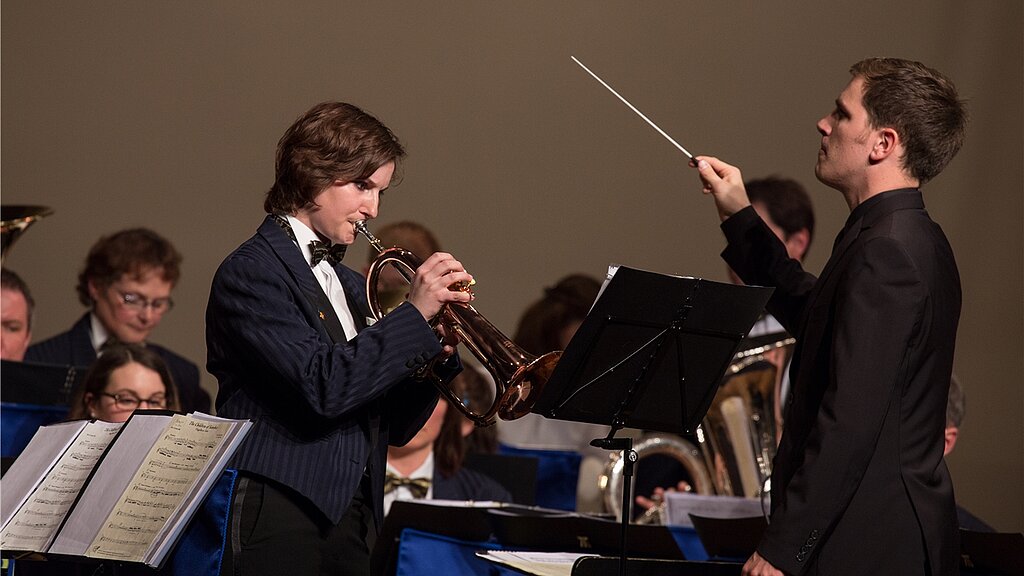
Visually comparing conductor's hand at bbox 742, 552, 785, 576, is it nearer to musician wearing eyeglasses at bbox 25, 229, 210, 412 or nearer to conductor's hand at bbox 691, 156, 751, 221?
conductor's hand at bbox 691, 156, 751, 221

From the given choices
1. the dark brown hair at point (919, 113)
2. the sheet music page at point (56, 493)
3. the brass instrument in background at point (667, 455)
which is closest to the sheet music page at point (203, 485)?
the sheet music page at point (56, 493)

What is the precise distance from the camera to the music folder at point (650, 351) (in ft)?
7.34

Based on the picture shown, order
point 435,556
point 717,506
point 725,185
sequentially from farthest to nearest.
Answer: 1. point 717,506
2. point 435,556
3. point 725,185

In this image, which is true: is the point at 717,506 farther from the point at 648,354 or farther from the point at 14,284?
the point at 14,284

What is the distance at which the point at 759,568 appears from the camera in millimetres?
2191

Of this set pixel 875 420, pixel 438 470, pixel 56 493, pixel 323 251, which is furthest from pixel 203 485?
pixel 438 470

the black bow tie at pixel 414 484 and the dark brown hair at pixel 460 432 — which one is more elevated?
the dark brown hair at pixel 460 432

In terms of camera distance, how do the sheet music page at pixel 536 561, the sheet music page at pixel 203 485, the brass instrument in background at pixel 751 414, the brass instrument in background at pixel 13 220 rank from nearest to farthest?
the sheet music page at pixel 203 485, the sheet music page at pixel 536 561, the brass instrument in background at pixel 13 220, the brass instrument in background at pixel 751 414

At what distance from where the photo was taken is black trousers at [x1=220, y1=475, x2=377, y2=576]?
7.16 feet

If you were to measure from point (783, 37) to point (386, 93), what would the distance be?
2067 millimetres

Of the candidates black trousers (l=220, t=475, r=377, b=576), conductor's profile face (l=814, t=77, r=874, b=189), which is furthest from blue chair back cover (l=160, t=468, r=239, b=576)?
conductor's profile face (l=814, t=77, r=874, b=189)

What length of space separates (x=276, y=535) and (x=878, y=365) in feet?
3.66

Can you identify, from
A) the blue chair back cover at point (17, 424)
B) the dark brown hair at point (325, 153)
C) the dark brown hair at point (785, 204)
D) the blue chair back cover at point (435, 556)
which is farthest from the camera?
the dark brown hair at point (785, 204)

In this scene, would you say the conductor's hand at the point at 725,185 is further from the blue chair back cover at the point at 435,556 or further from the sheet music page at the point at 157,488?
the sheet music page at the point at 157,488
